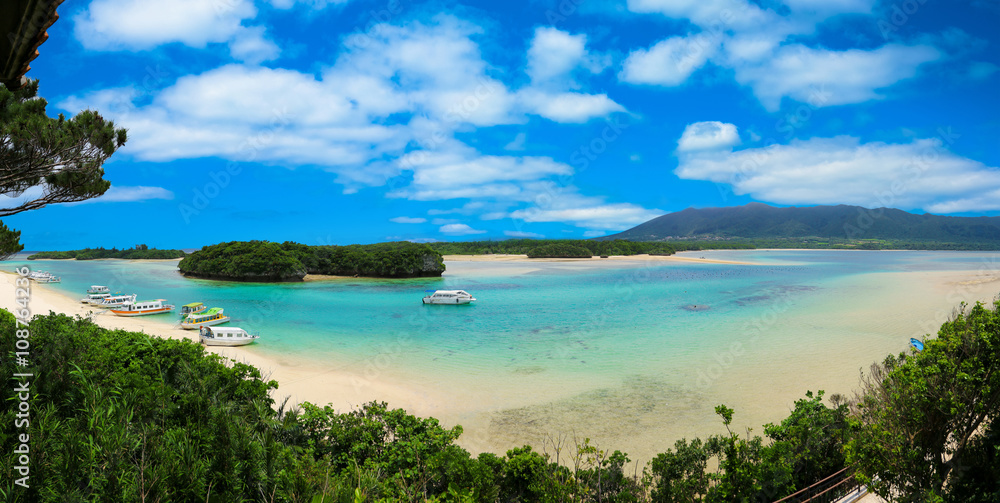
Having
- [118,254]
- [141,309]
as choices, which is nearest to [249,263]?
[141,309]

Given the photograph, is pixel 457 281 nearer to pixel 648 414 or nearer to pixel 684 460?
pixel 648 414

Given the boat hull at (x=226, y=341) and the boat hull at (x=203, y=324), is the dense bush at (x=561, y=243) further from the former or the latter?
the boat hull at (x=226, y=341)

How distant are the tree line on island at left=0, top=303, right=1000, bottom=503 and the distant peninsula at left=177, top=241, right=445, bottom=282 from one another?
46832mm

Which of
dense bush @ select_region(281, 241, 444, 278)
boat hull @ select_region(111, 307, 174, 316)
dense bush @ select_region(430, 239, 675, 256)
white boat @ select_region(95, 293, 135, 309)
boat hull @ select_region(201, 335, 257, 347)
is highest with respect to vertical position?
dense bush @ select_region(430, 239, 675, 256)

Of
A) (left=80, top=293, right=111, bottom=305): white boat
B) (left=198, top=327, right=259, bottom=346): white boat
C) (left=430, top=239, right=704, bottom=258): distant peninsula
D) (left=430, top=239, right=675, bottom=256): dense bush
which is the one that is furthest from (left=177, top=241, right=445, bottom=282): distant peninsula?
(left=430, top=239, right=675, bottom=256): dense bush

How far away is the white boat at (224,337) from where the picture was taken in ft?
64.9

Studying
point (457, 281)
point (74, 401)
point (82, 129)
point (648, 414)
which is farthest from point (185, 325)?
point (457, 281)

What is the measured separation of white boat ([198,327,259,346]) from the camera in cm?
1979

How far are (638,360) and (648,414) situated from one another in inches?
242

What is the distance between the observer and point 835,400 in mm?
10070

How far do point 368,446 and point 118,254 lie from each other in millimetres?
143365

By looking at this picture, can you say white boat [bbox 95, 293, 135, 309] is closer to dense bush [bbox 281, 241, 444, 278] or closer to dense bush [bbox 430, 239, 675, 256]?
dense bush [bbox 281, 241, 444, 278]

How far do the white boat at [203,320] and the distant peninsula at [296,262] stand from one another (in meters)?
27.9

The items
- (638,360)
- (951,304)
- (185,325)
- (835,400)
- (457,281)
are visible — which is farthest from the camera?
(457,281)
